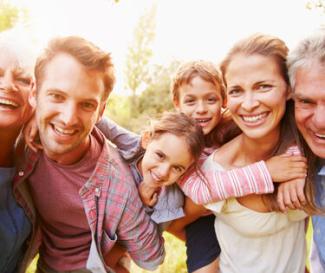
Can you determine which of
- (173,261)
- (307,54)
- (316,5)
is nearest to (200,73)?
(307,54)

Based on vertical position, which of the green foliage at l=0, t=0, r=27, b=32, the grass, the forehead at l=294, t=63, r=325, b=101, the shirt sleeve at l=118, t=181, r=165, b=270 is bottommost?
the grass

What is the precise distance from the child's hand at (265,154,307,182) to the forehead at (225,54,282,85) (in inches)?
18.6

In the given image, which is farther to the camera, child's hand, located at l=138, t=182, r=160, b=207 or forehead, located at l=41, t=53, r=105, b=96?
child's hand, located at l=138, t=182, r=160, b=207

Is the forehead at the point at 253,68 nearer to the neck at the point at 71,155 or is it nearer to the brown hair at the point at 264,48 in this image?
the brown hair at the point at 264,48

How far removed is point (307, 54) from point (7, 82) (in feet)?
5.58

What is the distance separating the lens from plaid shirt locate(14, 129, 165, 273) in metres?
2.68

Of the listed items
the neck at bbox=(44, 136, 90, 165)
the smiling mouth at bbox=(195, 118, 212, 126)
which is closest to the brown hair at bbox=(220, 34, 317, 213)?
the smiling mouth at bbox=(195, 118, 212, 126)

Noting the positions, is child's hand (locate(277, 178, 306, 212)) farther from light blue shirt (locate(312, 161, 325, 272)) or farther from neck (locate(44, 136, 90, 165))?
neck (locate(44, 136, 90, 165))

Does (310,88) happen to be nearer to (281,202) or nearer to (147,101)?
(281,202)

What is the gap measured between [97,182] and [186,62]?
114 cm

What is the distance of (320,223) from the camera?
263cm

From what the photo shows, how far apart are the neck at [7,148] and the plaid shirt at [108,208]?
0.10 metres

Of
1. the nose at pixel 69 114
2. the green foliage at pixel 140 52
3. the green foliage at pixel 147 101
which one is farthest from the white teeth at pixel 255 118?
the green foliage at pixel 140 52

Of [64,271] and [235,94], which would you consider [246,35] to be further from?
[64,271]
